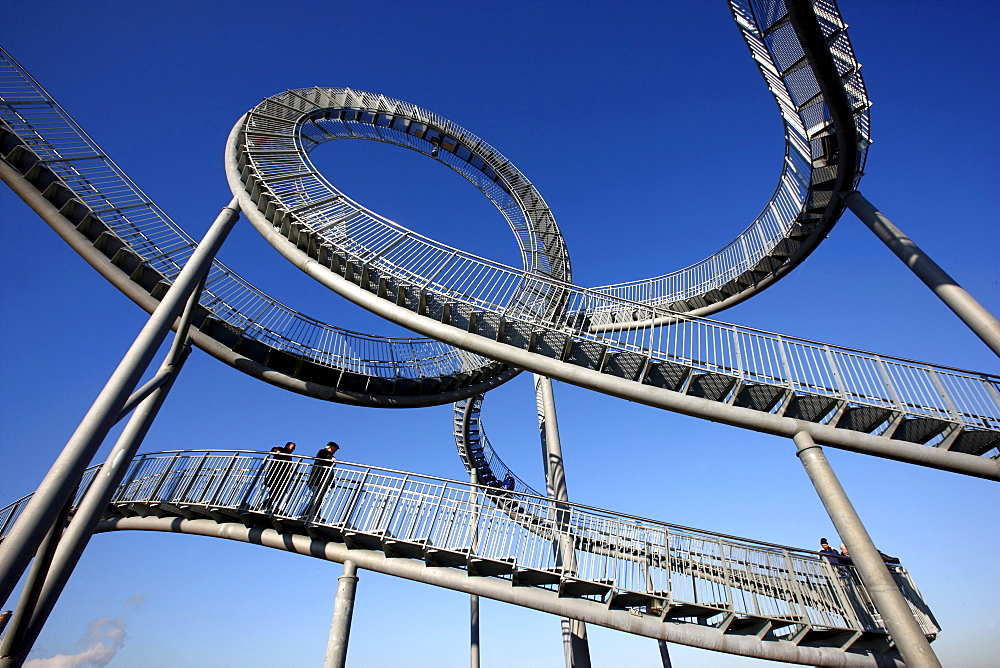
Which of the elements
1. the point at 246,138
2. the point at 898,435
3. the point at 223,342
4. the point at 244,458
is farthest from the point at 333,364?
the point at 898,435

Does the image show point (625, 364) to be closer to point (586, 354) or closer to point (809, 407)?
point (586, 354)

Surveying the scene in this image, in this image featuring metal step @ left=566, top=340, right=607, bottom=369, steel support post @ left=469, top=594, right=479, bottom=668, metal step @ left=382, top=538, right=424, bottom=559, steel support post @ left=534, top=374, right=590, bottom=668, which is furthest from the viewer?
steel support post @ left=469, top=594, right=479, bottom=668

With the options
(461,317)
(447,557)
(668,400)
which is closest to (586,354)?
(668,400)

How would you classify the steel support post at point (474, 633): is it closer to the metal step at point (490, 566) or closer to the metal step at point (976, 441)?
the metal step at point (490, 566)

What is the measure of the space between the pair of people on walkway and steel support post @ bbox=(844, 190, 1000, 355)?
10.9 m

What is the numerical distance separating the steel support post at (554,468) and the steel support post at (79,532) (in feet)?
28.2

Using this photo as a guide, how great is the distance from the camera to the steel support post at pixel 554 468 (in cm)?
1130

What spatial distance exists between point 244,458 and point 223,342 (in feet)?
10.8

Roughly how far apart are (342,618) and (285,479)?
8.63ft

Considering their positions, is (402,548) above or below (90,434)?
below

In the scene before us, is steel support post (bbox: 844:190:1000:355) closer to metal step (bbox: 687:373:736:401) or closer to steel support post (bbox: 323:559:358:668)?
metal step (bbox: 687:373:736:401)

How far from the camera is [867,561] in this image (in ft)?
24.6

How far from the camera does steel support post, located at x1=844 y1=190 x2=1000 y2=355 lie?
27.4ft

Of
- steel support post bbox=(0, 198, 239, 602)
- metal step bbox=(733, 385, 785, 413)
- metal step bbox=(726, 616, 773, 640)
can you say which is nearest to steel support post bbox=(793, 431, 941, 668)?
metal step bbox=(733, 385, 785, 413)
